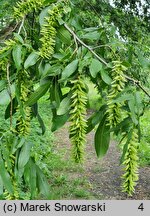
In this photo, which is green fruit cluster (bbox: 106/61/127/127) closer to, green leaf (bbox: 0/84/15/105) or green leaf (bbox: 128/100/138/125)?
green leaf (bbox: 128/100/138/125)

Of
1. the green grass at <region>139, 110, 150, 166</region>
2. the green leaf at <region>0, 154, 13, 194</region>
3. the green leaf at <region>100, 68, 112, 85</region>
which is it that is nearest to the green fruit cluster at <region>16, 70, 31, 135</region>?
the green leaf at <region>0, 154, 13, 194</region>

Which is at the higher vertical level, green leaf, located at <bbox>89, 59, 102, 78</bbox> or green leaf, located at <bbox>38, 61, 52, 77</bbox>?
Result: green leaf, located at <bbox>38, 61, 52, 77</bbox>

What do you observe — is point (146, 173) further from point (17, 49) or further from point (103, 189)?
point (17, 49)

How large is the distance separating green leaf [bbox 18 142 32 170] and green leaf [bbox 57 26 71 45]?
0.32 meters

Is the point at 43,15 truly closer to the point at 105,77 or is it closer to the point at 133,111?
the point at 105,77

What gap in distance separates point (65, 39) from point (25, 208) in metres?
0.50

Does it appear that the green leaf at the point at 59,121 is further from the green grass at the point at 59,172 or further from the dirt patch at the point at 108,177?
the dirt patch at the point at 108,177

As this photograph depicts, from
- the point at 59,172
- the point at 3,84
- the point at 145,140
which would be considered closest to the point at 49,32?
the point at 3,84

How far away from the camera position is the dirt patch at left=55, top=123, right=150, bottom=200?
4.22 metres

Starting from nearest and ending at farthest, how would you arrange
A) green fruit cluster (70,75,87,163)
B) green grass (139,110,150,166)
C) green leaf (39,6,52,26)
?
green fruit cluster (70,75,87,163) → green leaf (39,6,52,26) → green grass (139,110,150,166)

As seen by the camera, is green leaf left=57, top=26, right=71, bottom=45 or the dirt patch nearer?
green leaf left=57, top=26, right=71, bottom=45

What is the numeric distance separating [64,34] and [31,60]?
0.15 metres

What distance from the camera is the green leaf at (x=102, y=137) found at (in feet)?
3.36

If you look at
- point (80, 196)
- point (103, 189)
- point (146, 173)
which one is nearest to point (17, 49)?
point (80, 196)
